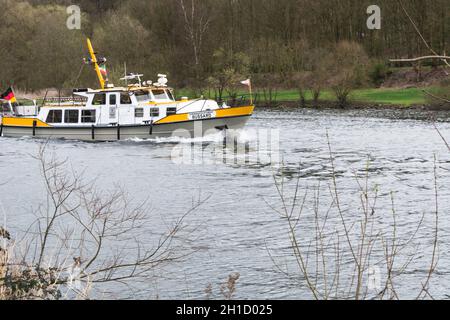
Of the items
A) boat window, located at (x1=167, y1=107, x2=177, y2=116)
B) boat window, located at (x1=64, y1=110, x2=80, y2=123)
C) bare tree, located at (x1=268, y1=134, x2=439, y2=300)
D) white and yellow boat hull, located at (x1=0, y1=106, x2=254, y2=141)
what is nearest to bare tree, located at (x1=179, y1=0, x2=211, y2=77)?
boat window, located at (x1=64, y1=110, x2=80, y2=123)

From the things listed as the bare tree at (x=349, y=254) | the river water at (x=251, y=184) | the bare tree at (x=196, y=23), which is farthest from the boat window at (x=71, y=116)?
the bare tree at (x=196, y=23)

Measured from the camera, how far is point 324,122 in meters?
45.0

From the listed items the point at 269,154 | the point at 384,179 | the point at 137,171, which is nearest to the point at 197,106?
the point at 269,154

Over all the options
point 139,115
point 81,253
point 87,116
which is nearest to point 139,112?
point 139,115

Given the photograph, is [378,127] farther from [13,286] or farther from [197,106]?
[13,286]

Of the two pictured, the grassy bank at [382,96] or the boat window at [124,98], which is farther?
the grassy bank at [382,96]

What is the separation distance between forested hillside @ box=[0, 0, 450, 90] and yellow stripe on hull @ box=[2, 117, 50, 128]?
22.1m

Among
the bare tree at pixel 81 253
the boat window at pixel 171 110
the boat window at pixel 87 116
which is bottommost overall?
the bare tree at pixel 81 253

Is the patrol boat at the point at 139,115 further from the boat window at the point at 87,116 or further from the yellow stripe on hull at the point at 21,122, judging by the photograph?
the yellow stripe on hull at the point at 21,122

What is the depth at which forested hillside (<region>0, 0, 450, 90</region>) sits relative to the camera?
2672 inches

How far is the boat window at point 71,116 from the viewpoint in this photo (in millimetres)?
40969

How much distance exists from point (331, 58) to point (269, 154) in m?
33.2

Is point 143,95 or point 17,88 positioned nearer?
point 143,95

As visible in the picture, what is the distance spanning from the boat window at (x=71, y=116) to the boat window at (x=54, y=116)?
1.30 feet
